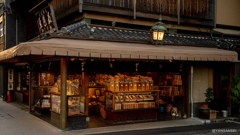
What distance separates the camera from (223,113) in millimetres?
13523

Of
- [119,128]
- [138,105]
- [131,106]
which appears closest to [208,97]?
[138,105]

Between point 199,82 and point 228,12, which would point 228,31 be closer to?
point 228,12

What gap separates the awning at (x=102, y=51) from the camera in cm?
873

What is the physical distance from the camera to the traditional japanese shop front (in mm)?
9625

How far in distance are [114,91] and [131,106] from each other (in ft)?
3.74

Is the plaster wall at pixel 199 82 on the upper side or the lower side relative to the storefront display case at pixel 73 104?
upper

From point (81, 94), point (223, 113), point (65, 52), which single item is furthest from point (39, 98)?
point (223, 113)

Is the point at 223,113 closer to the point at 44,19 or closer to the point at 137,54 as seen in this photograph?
the point at 137,54

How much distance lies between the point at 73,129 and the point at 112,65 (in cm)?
333

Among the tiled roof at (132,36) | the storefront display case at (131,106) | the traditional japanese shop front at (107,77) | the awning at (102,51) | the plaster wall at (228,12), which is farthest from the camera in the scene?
the plaster wall at (228,12)

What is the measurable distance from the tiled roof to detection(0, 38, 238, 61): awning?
1.76 ft

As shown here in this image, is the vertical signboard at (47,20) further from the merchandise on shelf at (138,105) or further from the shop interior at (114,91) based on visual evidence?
the merchandise on shelf at (138,105)

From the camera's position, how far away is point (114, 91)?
11688 mm

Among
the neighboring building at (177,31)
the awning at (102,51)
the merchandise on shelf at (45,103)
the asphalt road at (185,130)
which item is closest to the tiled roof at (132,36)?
the neighboring building at (177,31)
